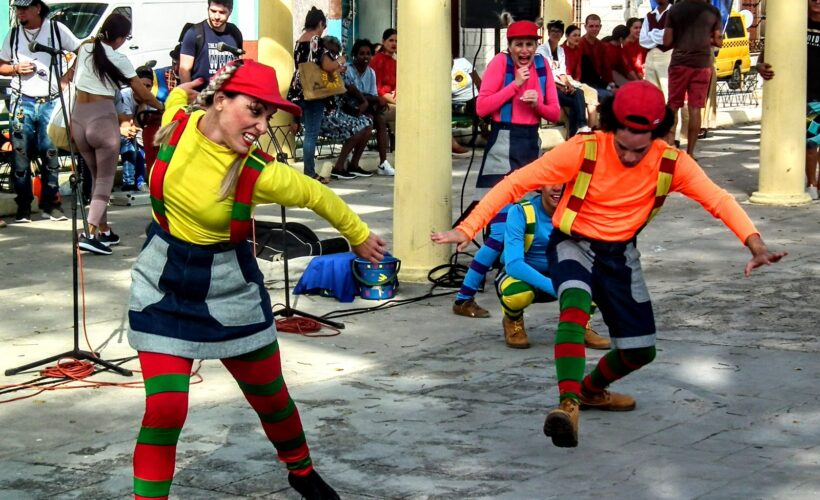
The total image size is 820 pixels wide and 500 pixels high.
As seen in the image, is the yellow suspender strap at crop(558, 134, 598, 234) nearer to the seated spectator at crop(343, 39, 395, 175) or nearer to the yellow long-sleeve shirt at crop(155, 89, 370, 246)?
the yellow long-sleeve shirt at crop(155, 89, 370, 246)

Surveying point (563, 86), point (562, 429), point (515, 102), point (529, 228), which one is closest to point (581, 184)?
point (562, 429)

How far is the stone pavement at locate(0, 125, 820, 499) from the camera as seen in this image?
591 centimetres

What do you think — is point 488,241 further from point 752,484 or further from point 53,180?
point 53,180

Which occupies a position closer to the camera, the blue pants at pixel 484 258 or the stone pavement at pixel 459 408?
the stone pavement at pixel 459 408

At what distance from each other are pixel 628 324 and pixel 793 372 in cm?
158

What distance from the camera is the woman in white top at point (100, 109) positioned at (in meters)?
11.4

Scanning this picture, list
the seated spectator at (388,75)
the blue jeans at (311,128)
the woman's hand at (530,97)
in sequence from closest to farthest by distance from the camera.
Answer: the woman's hand at (530,97), the blue jeans at (311,128), the seated spectator at (388,75)

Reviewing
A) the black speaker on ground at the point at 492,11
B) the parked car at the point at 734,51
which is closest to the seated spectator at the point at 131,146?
the black speaker on ground at the point at 492,11

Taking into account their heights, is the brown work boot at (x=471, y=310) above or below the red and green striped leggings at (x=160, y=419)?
below

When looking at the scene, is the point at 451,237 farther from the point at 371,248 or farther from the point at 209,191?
the point at 209,191

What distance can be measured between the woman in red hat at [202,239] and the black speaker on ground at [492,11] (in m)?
7.43

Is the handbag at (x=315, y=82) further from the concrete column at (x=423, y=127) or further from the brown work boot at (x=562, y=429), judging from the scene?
the brown work boot at (x=562, y=429)

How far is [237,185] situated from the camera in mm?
5133

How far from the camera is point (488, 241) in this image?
9.11 m
